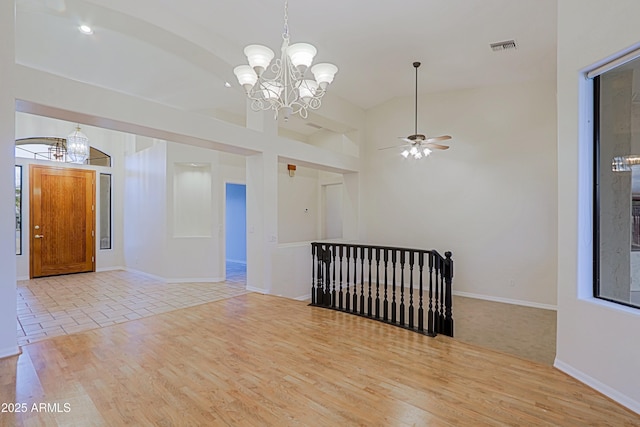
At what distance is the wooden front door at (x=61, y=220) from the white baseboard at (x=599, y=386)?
8.93 metres

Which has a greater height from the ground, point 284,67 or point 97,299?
point 284,67

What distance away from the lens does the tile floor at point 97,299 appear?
3791 millimetres

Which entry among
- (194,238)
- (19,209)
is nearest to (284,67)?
(194,238)

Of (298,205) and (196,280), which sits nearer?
(196,280)

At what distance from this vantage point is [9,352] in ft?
9.23

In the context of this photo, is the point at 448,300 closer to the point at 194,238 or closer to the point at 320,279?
the point at 320,279

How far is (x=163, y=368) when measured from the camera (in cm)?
263

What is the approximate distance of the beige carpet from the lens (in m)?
3.67

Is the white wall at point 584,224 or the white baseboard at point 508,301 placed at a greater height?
the white wall at point 584,224

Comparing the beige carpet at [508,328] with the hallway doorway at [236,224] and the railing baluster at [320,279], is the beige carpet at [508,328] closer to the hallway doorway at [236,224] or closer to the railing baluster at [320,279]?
the railing baluster at [320,279]

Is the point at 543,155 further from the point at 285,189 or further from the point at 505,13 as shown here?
the point at 285,189

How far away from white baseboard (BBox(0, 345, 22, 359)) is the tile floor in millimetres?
393

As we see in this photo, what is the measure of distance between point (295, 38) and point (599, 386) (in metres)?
4.89

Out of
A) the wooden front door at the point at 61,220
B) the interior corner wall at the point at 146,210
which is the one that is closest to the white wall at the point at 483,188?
the interior corner wall at the point at 146,210
